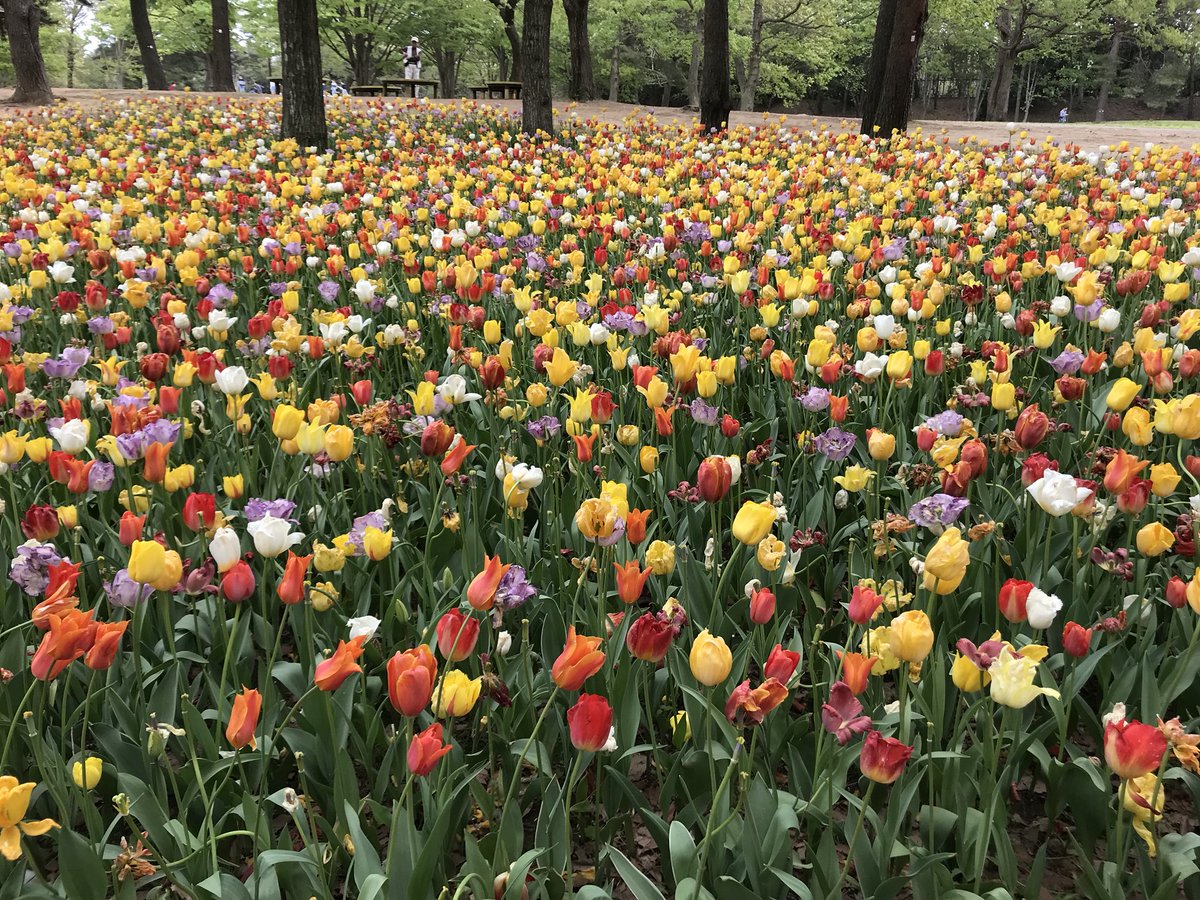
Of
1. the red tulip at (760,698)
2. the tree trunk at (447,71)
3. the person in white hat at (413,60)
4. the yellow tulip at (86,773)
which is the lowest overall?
the yellow tulip at (86,773)

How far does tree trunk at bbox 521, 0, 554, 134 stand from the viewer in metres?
11.8

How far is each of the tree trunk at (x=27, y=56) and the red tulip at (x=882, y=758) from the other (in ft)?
68.4

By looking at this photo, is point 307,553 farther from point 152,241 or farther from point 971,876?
point 152,241

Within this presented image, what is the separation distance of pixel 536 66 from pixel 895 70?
4.94 meters

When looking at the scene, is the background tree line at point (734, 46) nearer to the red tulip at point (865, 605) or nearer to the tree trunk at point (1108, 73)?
the tree trunk at point (1108, 73)

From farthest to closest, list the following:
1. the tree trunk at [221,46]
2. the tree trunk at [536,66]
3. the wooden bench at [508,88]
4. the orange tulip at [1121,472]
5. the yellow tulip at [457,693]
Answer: the wooden bench at [508,88], the tree trunk at [221,46], the tree trunk at [536,66], the orange tulip at [1121,472], the yellow tulip at [457,693]

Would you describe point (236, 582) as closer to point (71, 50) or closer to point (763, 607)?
point (763, 607)

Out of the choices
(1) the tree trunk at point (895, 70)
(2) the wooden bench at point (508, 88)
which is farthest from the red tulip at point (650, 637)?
(2) the wooden bench at point (508, 88)

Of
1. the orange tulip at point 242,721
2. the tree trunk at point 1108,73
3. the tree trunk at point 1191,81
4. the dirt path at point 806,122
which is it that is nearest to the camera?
the orange tulip at point 242,721

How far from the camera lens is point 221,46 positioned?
77.1 ft

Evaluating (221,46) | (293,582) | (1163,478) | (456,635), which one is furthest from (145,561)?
(221,46)

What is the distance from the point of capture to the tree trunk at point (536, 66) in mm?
11812

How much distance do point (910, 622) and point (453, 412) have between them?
7.13 feet

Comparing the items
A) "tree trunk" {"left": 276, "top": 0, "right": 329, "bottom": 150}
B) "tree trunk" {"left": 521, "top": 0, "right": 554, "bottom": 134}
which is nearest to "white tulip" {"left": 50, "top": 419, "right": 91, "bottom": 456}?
"tree trunk" {"left": 276, "top": 0, "right": 329, "bottom": 150}
